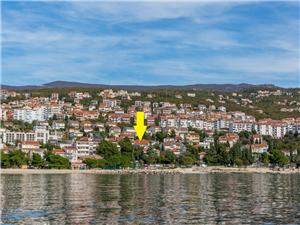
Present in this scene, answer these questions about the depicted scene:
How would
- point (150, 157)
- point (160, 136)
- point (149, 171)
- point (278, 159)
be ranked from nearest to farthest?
point (149, 171) < point (150, 157) < point (278, 159) < point (160, 136)

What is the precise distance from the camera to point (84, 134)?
11906cm

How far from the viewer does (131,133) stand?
125 metres

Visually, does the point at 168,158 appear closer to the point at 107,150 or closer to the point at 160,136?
the point at 107,150

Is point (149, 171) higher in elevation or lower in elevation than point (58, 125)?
lower

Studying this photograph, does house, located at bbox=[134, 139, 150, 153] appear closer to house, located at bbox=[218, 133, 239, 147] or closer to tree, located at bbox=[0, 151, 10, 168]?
house, located at bbox=[218, 133, 239, 147]

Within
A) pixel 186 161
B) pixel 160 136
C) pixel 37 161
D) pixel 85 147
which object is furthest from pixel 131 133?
pixel 37 161

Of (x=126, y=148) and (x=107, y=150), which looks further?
(x=126, y=148)

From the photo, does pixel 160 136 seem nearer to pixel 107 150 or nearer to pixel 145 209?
pixel 107 150

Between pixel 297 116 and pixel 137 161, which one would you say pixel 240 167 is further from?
pixel 297 116

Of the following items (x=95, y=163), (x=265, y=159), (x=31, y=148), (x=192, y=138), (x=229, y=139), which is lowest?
(x=95, y=163)

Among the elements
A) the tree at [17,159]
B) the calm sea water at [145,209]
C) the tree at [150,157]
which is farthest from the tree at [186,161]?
the calm sea water at [145,209]

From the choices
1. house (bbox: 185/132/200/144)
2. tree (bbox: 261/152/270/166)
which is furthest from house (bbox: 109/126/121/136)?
tree (bbox: 261/152/270/166)

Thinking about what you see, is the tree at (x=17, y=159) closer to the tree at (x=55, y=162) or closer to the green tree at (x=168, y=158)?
the tree at (x=55, y=162)

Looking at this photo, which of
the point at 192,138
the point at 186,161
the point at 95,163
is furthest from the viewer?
the point at 192,138
